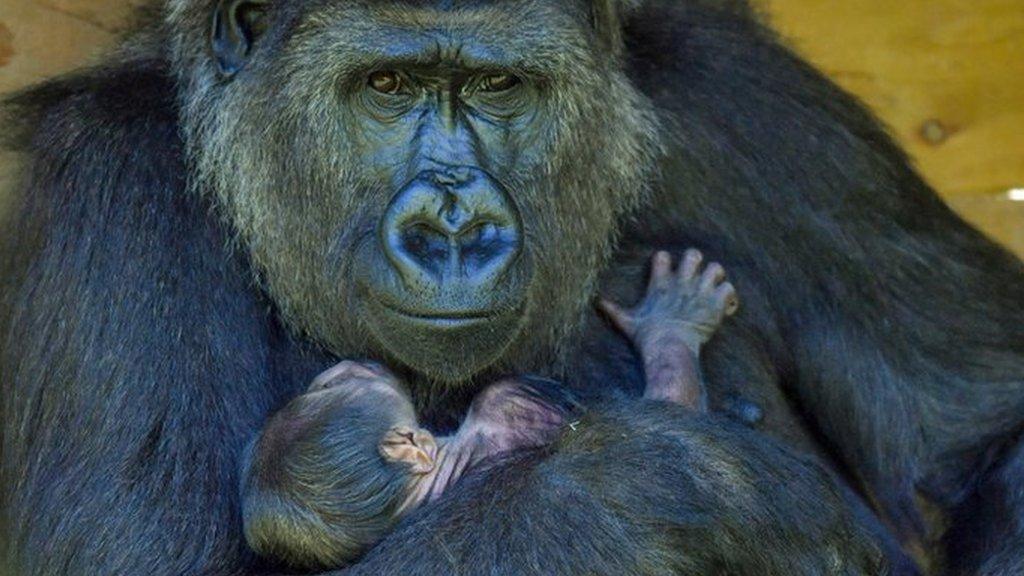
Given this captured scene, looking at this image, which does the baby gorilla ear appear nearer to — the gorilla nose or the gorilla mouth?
the gorilla mouth

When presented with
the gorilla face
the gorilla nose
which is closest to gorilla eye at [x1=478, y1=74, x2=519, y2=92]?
the gorilla face

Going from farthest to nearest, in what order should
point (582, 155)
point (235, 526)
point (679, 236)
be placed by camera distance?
point (679, 236), point (582, 155), point (235, 526)

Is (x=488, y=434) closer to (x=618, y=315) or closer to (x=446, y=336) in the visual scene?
(x=446, y=336)

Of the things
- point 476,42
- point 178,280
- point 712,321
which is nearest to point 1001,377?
point 712,321

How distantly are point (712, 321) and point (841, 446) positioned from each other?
0.77 m

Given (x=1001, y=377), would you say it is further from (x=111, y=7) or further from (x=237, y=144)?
(x=111, y=7)

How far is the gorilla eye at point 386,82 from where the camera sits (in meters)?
5.62

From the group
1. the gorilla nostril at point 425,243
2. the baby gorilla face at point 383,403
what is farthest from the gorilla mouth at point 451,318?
the baby gorilla face at point 383,403

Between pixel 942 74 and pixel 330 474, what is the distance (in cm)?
322

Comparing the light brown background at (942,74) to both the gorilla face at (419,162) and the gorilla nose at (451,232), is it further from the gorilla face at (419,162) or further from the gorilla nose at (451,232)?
the gorilla nose at (451,232)

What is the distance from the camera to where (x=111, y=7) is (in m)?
6.80

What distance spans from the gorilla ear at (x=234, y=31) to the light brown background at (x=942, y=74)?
2210mm

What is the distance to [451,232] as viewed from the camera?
17.3 ft

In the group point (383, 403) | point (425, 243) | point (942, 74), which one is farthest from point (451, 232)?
point (942, 74)
